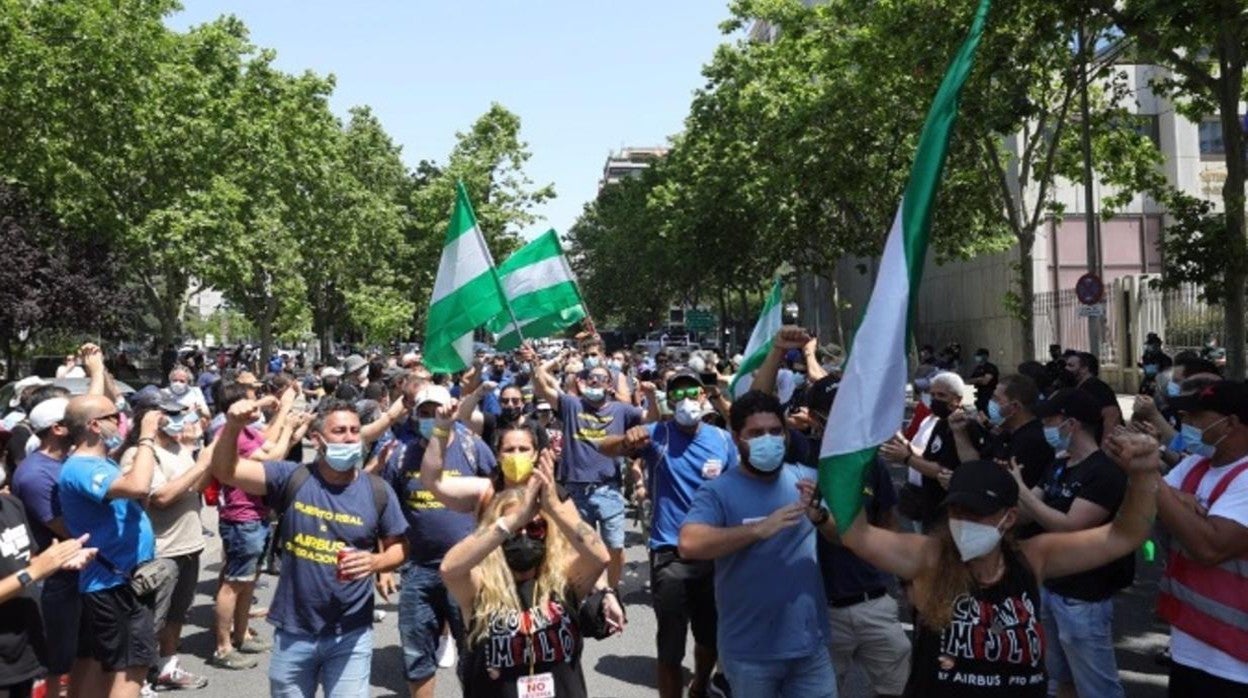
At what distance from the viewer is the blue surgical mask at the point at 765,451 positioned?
16.1ft

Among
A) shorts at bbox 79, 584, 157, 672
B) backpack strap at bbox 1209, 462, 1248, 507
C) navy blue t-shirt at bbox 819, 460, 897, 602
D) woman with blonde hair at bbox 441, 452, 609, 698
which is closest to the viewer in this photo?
woman with blonde hair at bbox 441, 452, 609, 698

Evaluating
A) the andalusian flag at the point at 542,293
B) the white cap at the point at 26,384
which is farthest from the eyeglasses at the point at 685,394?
the white cap at the point at 26,384

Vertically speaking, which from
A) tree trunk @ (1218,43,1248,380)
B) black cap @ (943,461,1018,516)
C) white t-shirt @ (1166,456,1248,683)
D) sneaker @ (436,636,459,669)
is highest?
tree trunk @ (1218,43,1248,380)

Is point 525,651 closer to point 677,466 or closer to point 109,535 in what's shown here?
point 109,535

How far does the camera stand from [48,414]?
6031 millimetres

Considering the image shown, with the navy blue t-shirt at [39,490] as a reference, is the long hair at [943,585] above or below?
below

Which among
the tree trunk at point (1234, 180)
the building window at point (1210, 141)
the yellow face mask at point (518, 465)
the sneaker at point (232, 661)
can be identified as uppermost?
the building window at point (1210, 141)

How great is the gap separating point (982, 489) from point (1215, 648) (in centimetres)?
134

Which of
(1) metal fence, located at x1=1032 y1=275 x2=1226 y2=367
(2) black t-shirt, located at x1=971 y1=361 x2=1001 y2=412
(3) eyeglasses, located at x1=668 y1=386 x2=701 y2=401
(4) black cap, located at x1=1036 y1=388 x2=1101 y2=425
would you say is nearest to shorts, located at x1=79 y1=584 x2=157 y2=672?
(3) eyeglasses, located at x1=668 y1=386 x2=701 y2=401

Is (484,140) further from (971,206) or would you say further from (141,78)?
(971,206)

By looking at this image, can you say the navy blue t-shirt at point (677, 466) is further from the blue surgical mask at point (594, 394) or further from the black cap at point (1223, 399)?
the black cap at point (1223, 399)

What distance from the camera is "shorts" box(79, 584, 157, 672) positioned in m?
6.18

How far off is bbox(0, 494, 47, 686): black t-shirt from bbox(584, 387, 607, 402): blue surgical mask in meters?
5.04

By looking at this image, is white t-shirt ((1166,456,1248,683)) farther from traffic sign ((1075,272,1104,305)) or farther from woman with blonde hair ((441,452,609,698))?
traffic sign ((1075,272,1104,305))
